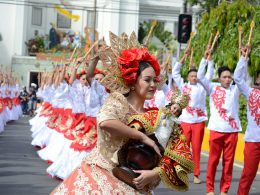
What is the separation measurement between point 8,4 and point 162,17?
42.5 ft

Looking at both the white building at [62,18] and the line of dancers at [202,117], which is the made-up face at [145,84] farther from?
the white building at [62,18]

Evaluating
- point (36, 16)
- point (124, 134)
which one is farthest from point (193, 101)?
point (36, 16)

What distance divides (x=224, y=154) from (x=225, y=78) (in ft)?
3.41

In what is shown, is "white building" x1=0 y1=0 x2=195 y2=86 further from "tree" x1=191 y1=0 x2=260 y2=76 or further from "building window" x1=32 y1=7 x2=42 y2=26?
"tree" x1=191 y1=0 x2=260 y2=76

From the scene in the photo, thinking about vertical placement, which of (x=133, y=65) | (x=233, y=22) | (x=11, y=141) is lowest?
(x=11, y=141)

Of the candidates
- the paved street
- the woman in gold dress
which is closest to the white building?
the paved street

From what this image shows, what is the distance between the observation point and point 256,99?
8.60 meters

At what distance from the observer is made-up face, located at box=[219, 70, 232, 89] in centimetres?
976

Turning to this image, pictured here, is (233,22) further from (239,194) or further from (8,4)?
(8,4)

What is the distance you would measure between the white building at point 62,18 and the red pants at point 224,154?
42.7 m

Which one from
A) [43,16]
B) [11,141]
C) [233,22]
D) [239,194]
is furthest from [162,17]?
[239,194]

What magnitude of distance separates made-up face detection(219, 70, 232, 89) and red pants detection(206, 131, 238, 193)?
667mm

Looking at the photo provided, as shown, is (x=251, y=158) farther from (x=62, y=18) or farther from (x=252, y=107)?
(x=62, y=18)

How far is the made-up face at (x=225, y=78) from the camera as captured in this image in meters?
9.76
